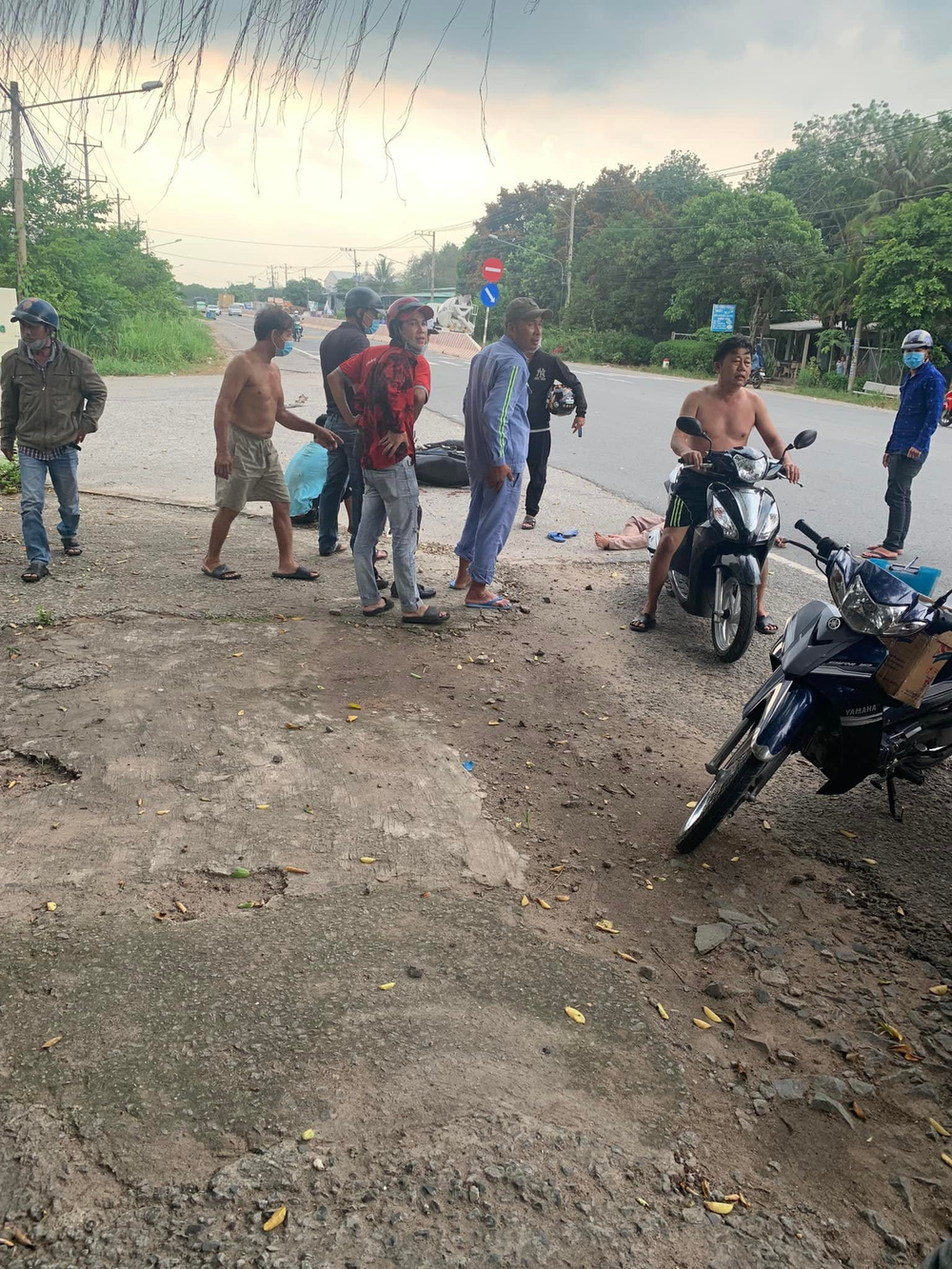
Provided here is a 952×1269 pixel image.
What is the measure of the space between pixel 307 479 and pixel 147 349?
69.1ft

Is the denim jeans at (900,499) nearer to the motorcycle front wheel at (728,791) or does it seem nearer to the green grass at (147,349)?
the motorcycle front wheel at (728,791)

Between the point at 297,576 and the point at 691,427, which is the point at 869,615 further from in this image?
the point at 297,576

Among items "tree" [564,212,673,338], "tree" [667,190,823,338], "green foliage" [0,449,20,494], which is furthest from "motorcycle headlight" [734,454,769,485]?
"tree" [564,212,673,338]

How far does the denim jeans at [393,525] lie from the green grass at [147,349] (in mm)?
19927

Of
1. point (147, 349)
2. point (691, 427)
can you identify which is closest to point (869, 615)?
point (691, 427)

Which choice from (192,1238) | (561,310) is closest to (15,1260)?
(192,1238)

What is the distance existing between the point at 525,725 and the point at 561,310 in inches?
2085

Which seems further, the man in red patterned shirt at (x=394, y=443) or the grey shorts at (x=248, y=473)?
the grey shorts at (x=248, y=473)

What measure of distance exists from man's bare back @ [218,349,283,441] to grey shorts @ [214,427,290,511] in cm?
6

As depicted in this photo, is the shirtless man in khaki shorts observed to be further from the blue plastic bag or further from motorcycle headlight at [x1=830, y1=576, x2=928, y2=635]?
motorcycle headlight at [x1=830, y1=576, x2=928, y2=635]

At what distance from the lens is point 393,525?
546 cm

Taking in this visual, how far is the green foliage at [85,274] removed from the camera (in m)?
22.4

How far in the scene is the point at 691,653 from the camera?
557 centimetres

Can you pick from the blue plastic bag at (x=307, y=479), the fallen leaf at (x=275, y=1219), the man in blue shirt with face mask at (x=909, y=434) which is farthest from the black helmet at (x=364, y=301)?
the fallen leaf at (x=275, y=1219)
